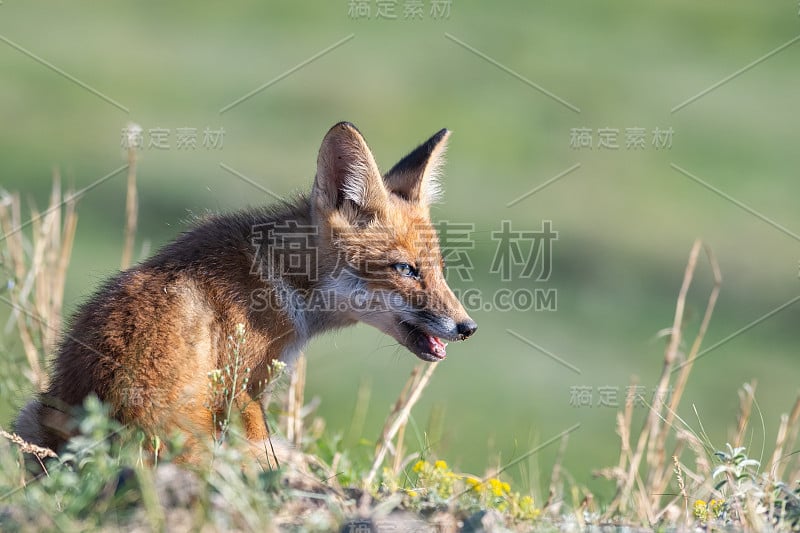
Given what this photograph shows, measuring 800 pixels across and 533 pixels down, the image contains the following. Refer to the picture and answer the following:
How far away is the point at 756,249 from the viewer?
22172mm

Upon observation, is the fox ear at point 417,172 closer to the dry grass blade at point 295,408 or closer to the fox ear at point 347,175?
the fox ear at point 347,175

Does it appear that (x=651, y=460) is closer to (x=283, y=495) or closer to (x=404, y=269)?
(x=404, y=269)

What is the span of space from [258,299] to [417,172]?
1785 millimetres

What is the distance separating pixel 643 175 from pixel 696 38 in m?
10.1

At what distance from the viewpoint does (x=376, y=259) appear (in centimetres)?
675

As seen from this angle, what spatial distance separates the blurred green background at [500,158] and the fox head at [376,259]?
498 cm

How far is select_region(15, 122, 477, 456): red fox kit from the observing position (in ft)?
17.8

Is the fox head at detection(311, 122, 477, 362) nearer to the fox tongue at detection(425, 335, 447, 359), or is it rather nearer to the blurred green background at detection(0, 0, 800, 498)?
the fox tongue at detection(425, 335, 447, 359)

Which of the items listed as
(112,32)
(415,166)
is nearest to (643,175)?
(112,32)

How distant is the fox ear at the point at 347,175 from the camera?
21.6 ft

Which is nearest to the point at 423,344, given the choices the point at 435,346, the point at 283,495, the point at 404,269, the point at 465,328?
the point at 435,346

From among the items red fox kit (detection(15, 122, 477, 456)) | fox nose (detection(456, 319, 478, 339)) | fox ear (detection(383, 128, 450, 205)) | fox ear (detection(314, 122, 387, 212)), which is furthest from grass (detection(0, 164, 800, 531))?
fox ear (detection(383, 128, 450, 205))

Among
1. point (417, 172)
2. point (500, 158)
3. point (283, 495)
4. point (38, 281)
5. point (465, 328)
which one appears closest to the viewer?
point (283, 495)

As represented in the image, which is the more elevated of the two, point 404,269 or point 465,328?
point 404,269
